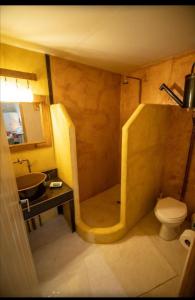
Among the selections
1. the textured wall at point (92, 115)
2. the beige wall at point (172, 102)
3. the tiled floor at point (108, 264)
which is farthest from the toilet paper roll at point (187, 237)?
the textured wall at point (92, 115)

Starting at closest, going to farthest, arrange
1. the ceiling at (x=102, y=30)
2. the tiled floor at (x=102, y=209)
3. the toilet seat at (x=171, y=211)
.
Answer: the ceiling at (x=102, y=30), the toilet seat at (x=171, y=211), the tiled floor at (x=102, y=209)

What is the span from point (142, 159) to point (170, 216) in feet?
2.44

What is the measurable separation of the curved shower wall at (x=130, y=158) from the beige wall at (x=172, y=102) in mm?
173

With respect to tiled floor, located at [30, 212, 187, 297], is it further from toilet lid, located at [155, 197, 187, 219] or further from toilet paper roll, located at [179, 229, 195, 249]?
toilet lid, located at [155, 197, 187, 219]

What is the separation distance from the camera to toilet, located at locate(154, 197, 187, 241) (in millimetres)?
1621

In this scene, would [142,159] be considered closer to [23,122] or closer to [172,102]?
[172,102]

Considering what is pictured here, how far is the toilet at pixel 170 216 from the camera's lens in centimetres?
162

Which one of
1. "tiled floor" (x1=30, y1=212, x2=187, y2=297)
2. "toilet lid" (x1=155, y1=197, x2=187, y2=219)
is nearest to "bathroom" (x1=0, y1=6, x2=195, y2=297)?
"tiled floor" (x1=30, y1=212, x2=187, y2=297)

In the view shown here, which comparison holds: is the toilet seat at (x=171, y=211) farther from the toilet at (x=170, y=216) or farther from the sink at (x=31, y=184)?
the sink at (x=31, y=184)

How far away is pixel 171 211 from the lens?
1.69 meters

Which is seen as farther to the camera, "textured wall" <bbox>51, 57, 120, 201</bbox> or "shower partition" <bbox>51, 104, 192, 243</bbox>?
"textured wall" <bbox>51, 57, 120, 201</bbox>

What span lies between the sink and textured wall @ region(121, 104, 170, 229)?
932 millimetres

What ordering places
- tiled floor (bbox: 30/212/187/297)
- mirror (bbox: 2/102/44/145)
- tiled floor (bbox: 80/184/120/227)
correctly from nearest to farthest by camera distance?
1. tiled floor (bbox: 30/212/187/297)
2. mirror (bbox: 2/102/44/145)
3. tiled floor (bbox: 80/184/120/227)

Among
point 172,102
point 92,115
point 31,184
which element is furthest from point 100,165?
point 172,102
